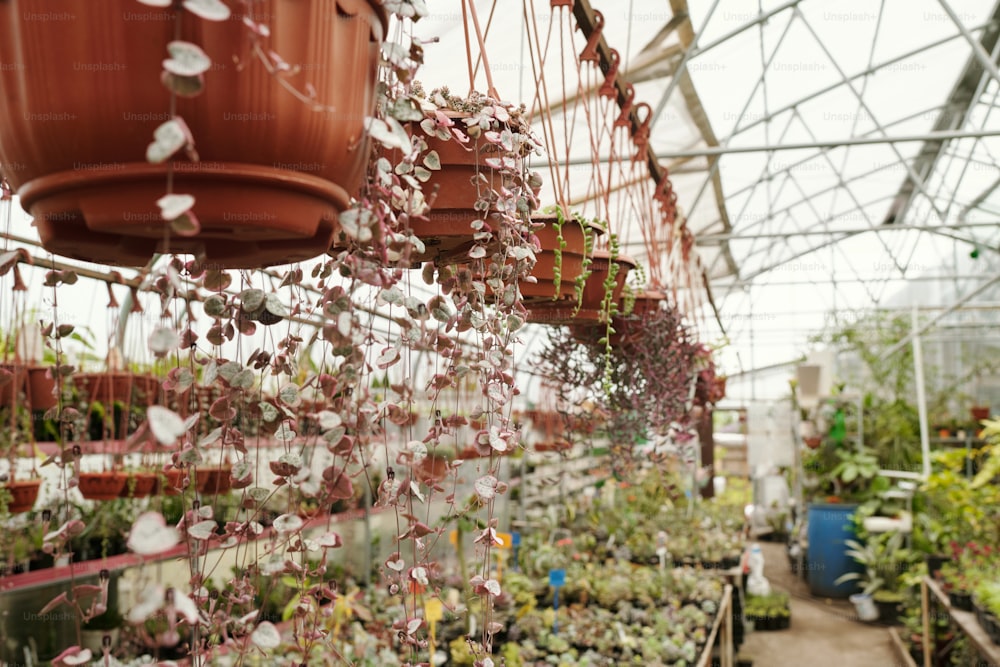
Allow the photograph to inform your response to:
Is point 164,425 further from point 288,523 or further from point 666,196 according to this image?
point 666,196

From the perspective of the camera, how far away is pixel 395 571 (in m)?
0.86

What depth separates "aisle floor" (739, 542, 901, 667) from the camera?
6.14 metres

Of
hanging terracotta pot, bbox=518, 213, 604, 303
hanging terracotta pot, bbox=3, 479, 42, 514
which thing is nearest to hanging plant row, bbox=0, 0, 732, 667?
hanging terracotta pot, bbox=518, 213, 604, 303

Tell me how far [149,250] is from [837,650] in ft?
22.7

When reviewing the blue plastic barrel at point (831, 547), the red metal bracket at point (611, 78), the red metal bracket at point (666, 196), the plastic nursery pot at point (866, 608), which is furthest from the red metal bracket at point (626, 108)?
the blue plastic barrel at point (831, 547)

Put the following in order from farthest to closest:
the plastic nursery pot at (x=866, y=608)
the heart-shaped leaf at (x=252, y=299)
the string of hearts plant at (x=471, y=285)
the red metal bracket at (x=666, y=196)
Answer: the plastic nursery pot at (x=866, y=608)
the red metal bracket at (x=666, y=196)
the string of hearts plant at (x=471, y=285)
the heart-shaped leaf at (x=252, y=299)

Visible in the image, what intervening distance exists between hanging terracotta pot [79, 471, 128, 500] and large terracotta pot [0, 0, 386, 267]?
6.44ft

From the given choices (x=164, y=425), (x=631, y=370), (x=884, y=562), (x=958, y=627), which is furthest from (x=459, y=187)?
(x=884, y=562)

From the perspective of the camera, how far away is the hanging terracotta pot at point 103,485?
2.33 metres

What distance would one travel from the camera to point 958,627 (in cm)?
464

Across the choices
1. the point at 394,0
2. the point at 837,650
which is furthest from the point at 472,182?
the point at 837,650

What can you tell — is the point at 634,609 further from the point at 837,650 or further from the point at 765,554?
the point at 765,554

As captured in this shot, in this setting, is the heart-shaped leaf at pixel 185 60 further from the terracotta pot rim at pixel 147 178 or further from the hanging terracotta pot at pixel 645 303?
the hanging terracotta pot at pixel 645 303

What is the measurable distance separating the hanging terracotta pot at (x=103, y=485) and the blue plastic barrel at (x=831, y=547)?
7.23 meters
